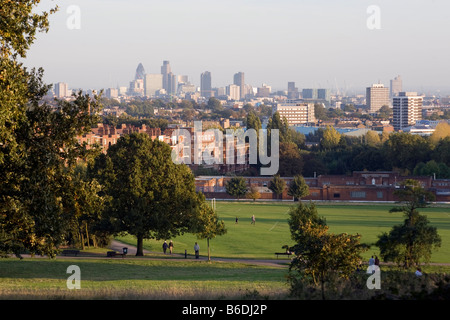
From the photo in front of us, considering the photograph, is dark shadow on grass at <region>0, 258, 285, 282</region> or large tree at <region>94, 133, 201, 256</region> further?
large tree at <region>94, 133, 201, 256</region>

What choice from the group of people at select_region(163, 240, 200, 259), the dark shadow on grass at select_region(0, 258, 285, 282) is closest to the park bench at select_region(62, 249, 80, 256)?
the dark shadow on grass at select_region(0, 258, 285, 282)

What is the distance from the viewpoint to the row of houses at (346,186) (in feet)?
217

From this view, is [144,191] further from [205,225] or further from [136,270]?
[136,270]

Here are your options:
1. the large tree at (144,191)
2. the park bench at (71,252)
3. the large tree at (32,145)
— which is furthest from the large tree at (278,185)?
the large tree at (32,145)

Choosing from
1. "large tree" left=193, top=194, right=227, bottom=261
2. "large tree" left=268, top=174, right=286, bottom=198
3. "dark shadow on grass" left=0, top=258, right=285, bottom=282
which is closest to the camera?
"dark shadow on grass" left=0, top=258, right=285, bottom=282

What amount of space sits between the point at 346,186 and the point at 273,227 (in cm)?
2423

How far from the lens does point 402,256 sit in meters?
25.1

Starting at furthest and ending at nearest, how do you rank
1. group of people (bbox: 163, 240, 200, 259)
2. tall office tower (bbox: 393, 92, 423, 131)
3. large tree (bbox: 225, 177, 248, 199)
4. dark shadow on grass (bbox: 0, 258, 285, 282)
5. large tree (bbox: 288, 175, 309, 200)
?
tall office tower (bbox: 393, 92, 423, 131) → large tree (bbox: 225, 177, 248, 199) → large tree (bbox: 288, 175, 309, 200) → group of people (bbox: 163, 240, 200, 259) → dark shadow on grass (bbox: 0, 258, 285, 282)

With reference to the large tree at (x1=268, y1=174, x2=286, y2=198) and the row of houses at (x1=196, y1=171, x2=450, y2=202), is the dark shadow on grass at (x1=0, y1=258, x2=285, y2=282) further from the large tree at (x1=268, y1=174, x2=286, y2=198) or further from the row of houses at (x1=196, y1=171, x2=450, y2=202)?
the row of houses at (x1=196, y1=171, x2=450, y2=202)

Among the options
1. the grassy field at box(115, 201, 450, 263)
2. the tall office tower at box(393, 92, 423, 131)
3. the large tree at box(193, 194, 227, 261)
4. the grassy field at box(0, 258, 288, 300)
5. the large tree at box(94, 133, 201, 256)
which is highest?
the tall office tower at box(393, 92, 423, 131)

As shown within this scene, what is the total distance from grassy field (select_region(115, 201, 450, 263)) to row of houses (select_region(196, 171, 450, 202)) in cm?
454

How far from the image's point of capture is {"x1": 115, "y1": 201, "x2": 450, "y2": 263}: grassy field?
33.5m

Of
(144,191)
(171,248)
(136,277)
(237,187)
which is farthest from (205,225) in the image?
(237,187)

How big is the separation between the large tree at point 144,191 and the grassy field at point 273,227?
2715 mm
